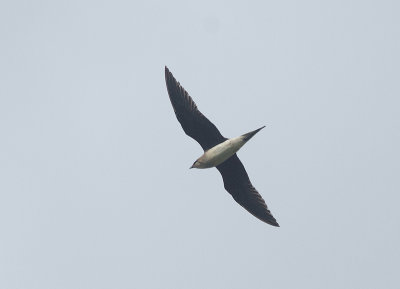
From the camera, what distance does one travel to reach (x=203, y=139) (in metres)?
24.8

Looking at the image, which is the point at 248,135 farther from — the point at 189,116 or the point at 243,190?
the point at 243,190

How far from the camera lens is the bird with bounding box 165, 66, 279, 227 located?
24.2 metres

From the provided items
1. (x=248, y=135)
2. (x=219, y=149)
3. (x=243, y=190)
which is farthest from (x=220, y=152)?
(x=243, y=190)

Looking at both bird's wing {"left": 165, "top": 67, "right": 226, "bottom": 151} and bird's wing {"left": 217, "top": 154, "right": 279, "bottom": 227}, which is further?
bird's wing {"left": 217, "top": 154, "right": 279, "bottom": 227}

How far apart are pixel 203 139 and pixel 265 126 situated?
332 cm

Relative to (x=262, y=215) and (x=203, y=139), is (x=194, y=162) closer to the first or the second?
(x=203, y=139)

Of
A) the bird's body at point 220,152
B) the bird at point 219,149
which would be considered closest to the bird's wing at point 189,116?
the bird at point 219,149

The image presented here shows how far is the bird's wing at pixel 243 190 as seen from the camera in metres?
25.5

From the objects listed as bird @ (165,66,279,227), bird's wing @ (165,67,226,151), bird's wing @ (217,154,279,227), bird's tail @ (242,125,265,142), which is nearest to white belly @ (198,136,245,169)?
bird @ (165,66,279,227)

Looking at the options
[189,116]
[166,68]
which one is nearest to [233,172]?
[189,116]

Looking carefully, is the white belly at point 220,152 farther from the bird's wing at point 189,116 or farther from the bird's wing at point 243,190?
the bird's wing at point 243,190

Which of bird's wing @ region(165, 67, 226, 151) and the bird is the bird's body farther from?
bird's wing @ region(165, 67, 226, 151)

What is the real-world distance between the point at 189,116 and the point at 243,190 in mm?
4136

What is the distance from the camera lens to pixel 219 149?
2419 centimetres
